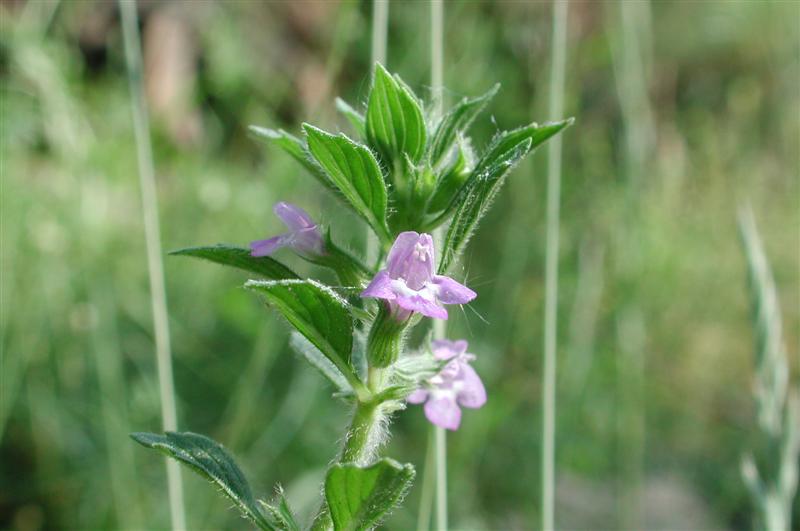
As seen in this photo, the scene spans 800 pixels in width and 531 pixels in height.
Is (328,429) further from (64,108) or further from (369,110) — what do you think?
(369,110)

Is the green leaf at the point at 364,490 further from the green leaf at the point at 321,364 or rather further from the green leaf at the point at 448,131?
the green leaf at the point at 448,131

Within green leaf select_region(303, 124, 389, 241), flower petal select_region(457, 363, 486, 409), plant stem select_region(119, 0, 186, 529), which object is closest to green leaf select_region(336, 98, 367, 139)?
green leaf select_region(303, 124, 389, 241)

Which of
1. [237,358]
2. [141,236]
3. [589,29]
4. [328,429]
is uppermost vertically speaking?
[589,29]

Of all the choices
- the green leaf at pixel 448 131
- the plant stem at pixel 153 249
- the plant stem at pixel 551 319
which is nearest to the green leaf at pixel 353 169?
the green leaf at pixel 448 131

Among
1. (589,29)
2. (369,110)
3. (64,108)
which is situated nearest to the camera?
(369,110)

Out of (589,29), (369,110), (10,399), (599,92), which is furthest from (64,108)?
(589,29)

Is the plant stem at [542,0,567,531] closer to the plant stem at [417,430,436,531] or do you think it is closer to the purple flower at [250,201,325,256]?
the plant stem at [417,430,436,531]

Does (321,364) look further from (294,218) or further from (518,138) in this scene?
(518,138)

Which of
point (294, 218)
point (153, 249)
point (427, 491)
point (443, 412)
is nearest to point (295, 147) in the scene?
point (294, 218)
